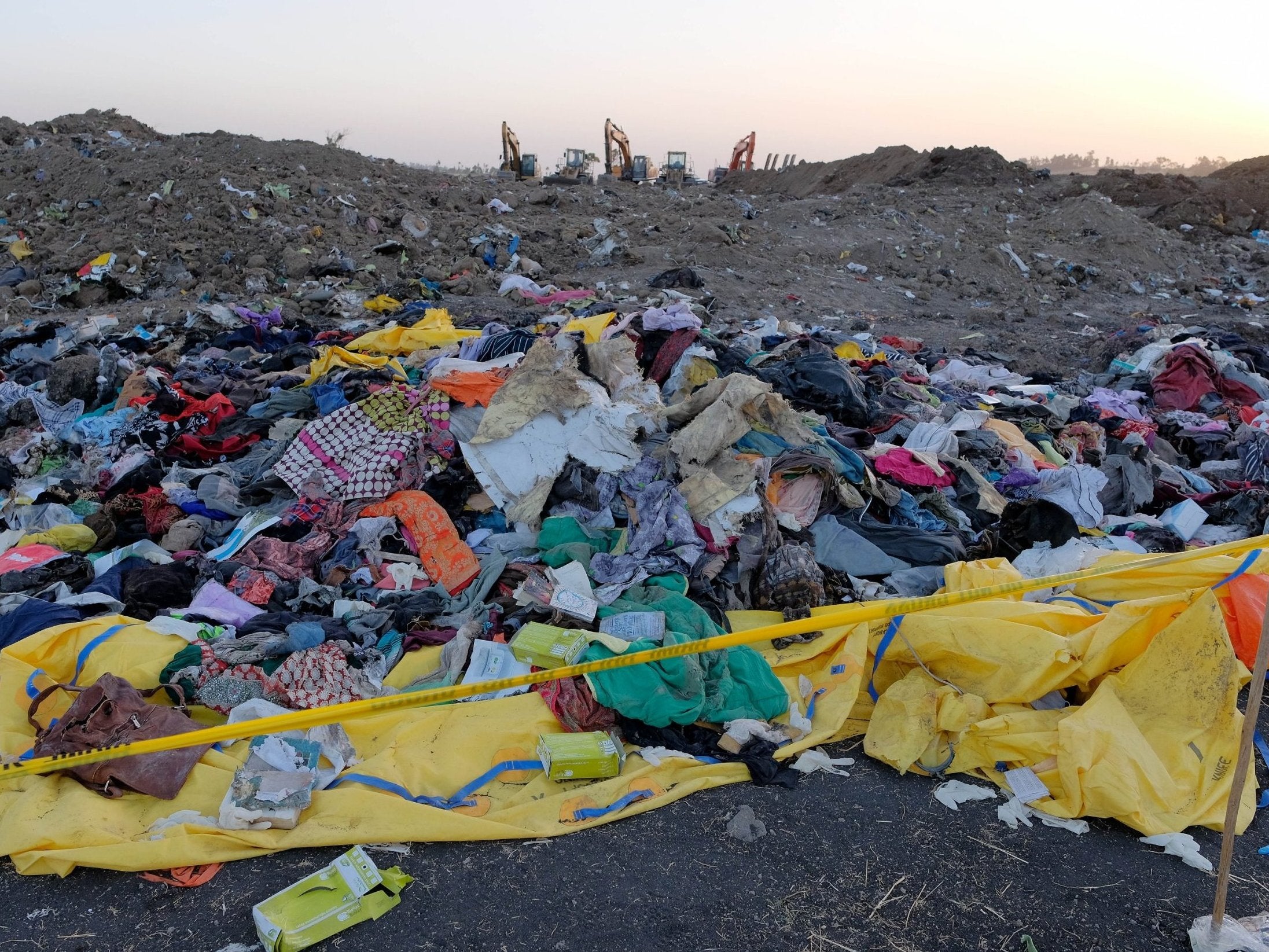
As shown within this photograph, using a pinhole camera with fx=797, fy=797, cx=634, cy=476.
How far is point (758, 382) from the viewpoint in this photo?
4.72 m

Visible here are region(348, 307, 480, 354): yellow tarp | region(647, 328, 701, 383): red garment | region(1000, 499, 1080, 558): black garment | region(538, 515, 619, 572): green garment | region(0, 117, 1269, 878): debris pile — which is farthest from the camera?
region(348, 307, 480, 354): yellow tarp

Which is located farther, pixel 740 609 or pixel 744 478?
pixel 744 478

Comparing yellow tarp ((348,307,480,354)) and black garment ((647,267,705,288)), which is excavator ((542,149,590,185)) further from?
yellow tarp ((348,307,480,354))

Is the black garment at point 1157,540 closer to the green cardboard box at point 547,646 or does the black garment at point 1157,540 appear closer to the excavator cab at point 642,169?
the green cardboard box at point 547,646

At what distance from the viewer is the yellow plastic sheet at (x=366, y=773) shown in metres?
2.49

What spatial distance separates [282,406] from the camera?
5551 mm

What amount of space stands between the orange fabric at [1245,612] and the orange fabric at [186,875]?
3.82 m

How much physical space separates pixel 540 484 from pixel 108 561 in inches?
89.5

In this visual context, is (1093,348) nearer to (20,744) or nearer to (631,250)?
(631,250)

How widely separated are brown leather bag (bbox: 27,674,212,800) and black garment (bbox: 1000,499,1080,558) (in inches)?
162

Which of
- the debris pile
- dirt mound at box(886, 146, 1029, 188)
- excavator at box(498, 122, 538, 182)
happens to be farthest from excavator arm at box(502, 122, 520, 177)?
the debris pile

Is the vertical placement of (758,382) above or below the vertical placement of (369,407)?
above

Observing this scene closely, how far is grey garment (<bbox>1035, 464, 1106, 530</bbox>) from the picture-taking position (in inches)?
185

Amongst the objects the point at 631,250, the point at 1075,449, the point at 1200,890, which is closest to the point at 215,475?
the point at 1200,890
